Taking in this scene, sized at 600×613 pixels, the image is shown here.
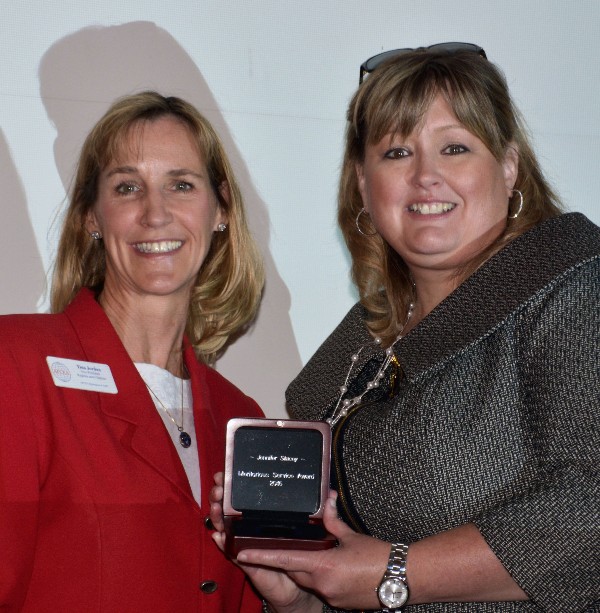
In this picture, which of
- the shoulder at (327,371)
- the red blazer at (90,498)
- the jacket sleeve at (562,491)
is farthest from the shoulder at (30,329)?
the jacket sleeve at (562,491)

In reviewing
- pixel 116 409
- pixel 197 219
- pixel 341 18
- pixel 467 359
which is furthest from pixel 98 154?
pixel 467 359

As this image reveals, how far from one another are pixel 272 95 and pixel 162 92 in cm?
31

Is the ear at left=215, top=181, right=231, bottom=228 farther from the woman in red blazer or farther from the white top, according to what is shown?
the white top

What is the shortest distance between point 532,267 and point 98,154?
111 cm

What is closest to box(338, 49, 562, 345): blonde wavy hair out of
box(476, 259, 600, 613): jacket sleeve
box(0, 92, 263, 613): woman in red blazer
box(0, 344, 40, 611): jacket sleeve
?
box(476, 259, 600, 613): jacket sleeve

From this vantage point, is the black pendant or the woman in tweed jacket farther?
the black pendant

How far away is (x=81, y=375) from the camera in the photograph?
2.07 metres

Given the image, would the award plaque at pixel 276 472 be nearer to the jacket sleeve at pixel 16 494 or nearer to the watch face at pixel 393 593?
the watch face at pixel 393 593

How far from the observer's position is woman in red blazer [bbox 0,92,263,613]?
1.91 m

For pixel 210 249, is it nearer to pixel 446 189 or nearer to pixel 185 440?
pixel 185 440

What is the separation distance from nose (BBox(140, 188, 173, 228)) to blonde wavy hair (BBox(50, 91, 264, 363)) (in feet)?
0.48

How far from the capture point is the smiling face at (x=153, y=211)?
230 centimetres

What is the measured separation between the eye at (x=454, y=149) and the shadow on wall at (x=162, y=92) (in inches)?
30.4

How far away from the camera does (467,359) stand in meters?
1.94
